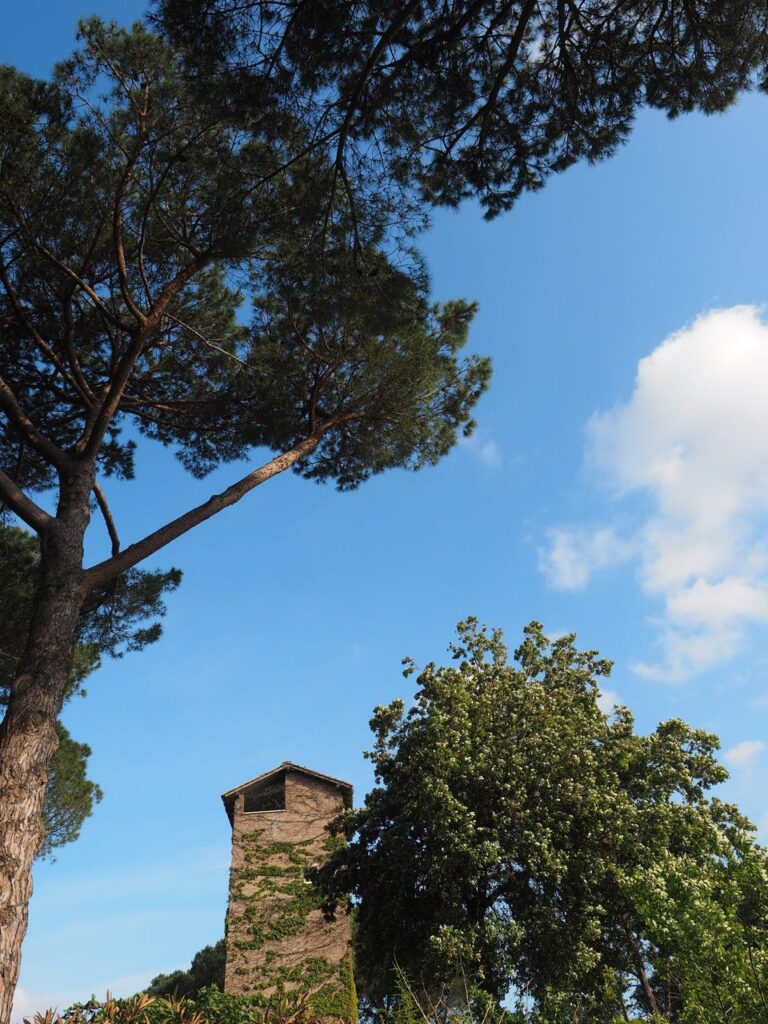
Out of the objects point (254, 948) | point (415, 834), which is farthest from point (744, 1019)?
point (254, 948)

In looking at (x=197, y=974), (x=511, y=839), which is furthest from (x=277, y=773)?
(x=197, y=974)

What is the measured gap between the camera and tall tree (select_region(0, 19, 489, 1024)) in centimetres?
705

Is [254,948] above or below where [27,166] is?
below

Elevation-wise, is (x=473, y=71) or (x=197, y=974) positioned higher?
(x=473, y=71)

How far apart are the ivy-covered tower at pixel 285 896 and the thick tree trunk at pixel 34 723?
347 inches

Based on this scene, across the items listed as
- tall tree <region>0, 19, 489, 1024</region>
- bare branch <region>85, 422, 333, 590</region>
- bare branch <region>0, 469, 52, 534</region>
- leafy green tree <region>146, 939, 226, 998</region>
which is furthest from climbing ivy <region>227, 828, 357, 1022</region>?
leafy green tree <region>146, 939, 226, 998</region>

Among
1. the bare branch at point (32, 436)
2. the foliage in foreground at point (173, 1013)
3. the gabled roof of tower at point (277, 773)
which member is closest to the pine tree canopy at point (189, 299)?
the bare branch at point (32, 436)

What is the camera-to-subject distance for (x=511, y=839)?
12.1 m

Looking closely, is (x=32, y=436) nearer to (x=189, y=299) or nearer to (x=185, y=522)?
(x=185, y=522)

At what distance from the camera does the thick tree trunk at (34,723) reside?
213 inches

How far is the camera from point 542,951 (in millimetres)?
11516

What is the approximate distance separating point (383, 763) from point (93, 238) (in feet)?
35.2

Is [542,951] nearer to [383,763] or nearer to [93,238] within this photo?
[383,763]

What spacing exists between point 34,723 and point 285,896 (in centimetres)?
1085
